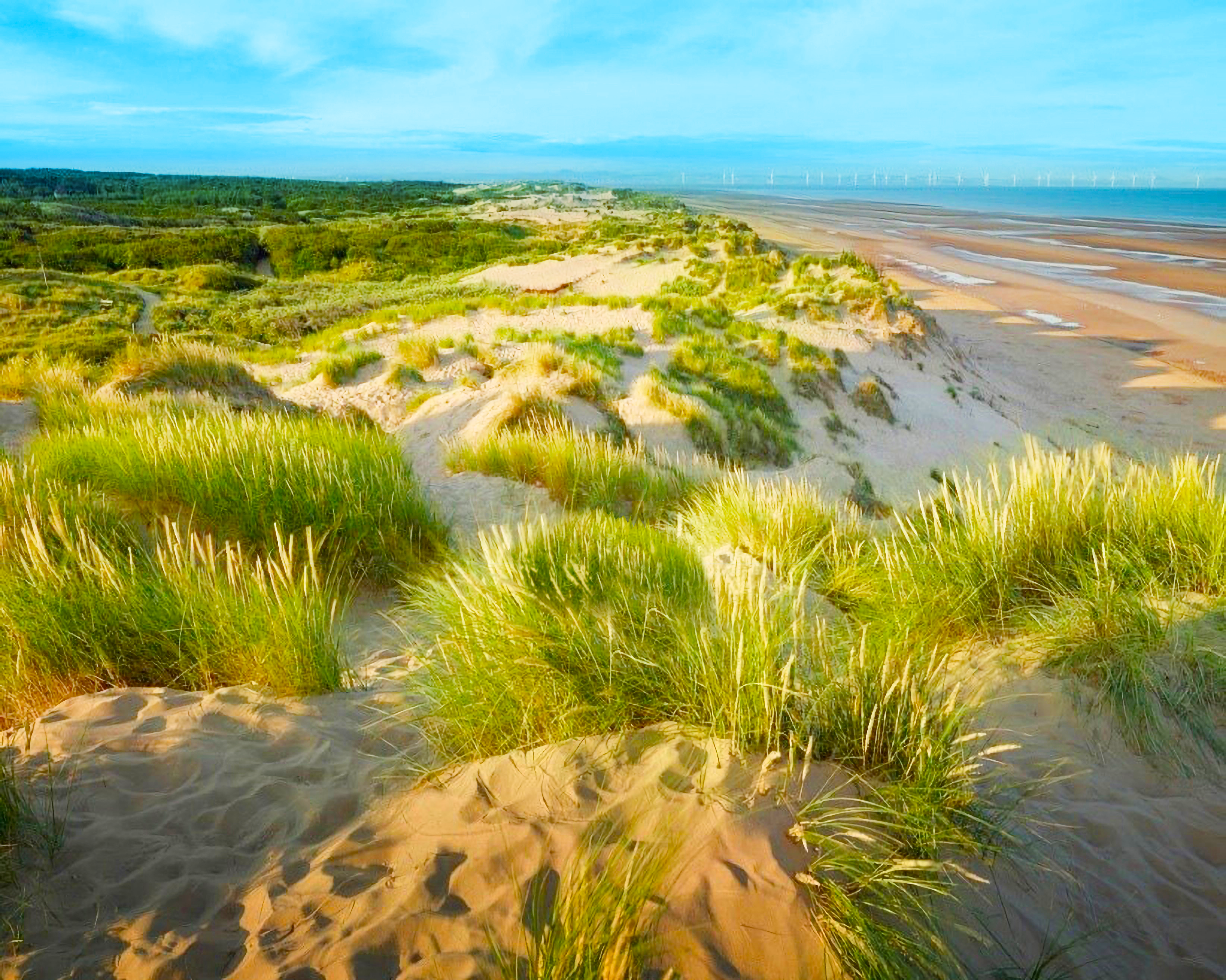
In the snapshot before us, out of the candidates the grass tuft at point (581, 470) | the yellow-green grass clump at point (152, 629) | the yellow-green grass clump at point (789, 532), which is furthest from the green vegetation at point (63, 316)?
the yellow-green grass clump at point (789, 532)

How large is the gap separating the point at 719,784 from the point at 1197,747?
206 cm

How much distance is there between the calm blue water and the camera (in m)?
83.9

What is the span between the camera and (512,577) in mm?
3328

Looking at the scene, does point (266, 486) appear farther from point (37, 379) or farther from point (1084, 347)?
point (1084, 347)

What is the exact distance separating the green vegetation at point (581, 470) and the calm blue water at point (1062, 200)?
83.5 m

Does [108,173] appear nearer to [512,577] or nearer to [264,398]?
[264,398]

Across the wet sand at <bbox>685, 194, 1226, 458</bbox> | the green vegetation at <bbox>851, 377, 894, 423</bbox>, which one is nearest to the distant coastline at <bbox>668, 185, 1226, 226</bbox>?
the wet sand at <bbox>685, 194, 1226, 458</bbox>

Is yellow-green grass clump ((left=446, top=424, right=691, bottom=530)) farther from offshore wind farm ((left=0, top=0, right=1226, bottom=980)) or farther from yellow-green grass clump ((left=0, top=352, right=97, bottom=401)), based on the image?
yellow-green grass clump ((left=0, top=352, right=97, bottom=401))

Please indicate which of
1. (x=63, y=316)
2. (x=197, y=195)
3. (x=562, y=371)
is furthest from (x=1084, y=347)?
(x=197, y=195)

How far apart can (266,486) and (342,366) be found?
372 inches

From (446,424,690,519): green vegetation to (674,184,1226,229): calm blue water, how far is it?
274 ft

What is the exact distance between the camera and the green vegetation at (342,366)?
13891mm

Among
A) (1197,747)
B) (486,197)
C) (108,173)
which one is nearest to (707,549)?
(1197,747)

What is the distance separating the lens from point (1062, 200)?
412ft
